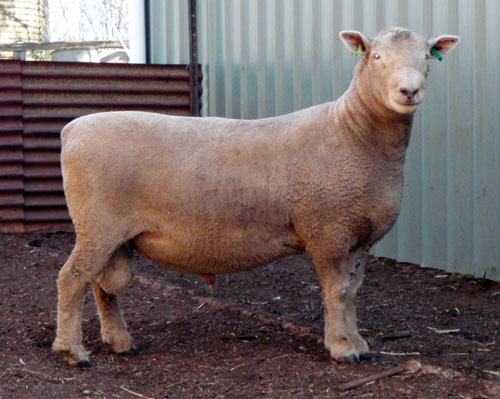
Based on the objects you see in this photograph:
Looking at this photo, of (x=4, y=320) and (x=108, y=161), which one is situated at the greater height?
(x=108, y=161)

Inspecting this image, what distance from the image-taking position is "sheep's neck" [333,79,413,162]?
4.39 meters

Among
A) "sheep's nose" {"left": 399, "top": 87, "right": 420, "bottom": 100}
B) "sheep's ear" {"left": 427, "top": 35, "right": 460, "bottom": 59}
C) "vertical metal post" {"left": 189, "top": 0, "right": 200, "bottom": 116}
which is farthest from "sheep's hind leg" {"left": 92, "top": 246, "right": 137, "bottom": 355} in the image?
"vertical metal post" {"left": 189, "top": 0, "right": 200, "bottom": 116}

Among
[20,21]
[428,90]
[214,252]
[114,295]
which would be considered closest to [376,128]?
[214,252]

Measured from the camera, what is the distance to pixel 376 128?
4.43 metres

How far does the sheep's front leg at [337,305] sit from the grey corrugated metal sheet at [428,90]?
7.62 ft

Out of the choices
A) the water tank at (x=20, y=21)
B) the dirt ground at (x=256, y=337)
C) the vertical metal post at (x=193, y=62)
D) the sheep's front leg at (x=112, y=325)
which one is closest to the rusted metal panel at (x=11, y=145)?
the dirt ground at (x=256, y=337)

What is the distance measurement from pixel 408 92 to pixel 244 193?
1.04 meters

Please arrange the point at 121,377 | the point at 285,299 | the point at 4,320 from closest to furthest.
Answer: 1. the point at 121,377
2. the point at 4,320
3. the point at 285,299

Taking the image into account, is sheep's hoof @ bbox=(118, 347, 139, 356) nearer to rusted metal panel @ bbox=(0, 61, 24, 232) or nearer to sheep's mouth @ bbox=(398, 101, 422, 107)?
sheep's mouth @ bbox=(398, 101, 422, 107)

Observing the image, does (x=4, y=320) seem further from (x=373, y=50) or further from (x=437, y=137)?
(x=437, y=137)

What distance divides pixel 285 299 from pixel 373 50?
2.43 metres

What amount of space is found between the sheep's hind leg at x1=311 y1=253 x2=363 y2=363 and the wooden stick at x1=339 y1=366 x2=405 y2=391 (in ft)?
0.85

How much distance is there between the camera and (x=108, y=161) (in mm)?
4504

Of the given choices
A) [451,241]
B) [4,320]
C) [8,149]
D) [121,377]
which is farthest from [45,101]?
[121,377]
